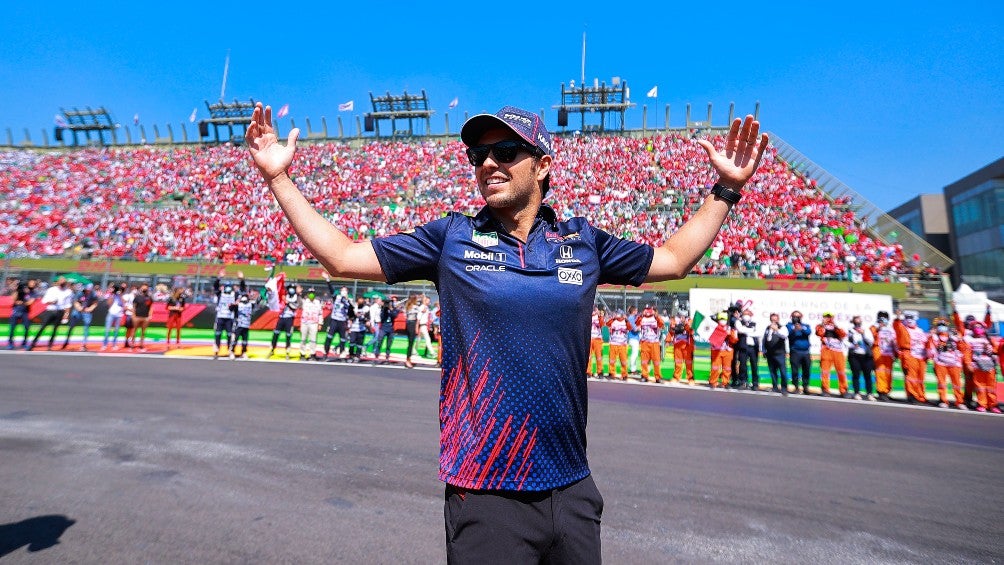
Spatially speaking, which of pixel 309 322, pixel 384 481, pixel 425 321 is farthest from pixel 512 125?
pixel 425 321

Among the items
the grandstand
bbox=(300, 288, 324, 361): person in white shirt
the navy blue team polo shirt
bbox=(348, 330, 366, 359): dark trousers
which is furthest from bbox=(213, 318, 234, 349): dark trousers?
the navy blue team polo shirt

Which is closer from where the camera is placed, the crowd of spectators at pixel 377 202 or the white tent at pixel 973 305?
the white tent at pixel 973 305

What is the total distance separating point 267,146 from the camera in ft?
5.72

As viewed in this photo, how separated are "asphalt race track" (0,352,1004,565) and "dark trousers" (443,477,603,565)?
175 cm

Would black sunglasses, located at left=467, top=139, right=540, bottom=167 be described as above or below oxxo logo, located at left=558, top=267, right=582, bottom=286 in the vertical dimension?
above

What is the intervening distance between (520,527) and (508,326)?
21.1 inches

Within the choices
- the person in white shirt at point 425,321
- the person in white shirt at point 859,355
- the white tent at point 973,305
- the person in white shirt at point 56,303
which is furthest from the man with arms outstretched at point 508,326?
the white tent at point 973,305

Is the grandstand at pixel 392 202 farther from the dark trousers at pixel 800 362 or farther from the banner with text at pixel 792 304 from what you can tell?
the dark trousers at pixel 800 362

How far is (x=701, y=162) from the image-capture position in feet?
107

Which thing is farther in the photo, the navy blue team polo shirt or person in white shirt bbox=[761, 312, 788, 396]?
person in white shirt bbox=[761, 312, 788, 396]

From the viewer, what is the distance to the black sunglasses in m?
1.61

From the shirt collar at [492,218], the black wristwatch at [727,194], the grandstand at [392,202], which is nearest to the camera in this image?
the shirt collar at [492,218]

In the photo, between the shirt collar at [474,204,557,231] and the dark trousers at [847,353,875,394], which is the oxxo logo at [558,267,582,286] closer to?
the shirt collar at [474,204,557,231]

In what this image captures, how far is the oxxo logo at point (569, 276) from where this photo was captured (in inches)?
59.9
